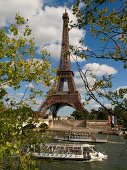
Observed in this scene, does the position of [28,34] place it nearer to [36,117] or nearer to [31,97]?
[31,97]

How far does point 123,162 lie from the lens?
3691cm

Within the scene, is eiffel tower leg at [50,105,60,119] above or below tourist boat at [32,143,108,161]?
above

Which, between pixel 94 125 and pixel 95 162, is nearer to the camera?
pixel 95 162

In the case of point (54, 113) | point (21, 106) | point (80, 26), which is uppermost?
point (54, 113)

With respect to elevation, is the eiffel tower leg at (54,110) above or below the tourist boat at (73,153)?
above

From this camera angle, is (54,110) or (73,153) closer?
(73,153)

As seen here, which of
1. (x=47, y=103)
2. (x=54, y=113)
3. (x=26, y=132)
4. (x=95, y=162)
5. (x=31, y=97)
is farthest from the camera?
(x=54, y=113)

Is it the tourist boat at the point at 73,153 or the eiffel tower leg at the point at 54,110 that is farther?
the eiffel tower leg at the point at 54,110

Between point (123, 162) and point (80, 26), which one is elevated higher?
point (80, 26)

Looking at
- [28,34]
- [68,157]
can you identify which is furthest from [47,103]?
[28,34]

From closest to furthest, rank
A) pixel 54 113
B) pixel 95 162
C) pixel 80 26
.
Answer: pixel 80 26 → pixel 95 162 → pixel 54 113

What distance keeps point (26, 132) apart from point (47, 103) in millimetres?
85965

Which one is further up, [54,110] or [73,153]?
[54,110]

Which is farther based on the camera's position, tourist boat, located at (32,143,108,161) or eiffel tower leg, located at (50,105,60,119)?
eiffel tower leg, located at (50,105,60,119)
